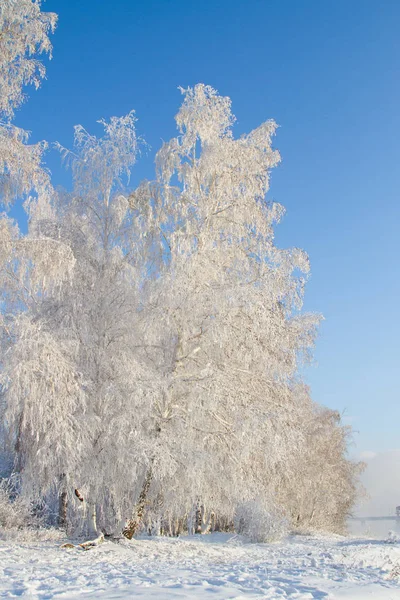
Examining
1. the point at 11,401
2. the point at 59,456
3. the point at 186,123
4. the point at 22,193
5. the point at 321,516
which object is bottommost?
the point at 321,516

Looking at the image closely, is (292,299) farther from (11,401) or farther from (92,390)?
(11,401)

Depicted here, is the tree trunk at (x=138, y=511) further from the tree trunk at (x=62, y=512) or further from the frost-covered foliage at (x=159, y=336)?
the tree trunk at (x=62, y=512)

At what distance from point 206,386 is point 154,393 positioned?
3.91ft

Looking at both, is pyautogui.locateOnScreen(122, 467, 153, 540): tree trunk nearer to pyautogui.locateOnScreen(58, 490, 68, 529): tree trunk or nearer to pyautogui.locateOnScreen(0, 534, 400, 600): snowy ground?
pyautogui.locateOnScreen(0, 534, 400, 600): snowy ground

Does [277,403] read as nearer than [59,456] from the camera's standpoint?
No

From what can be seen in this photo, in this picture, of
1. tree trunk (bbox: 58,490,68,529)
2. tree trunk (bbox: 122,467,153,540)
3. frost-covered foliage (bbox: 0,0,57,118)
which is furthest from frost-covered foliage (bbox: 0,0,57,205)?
tree trunk (bbox: 58,490,68,529)

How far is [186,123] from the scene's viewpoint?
13.8 metres

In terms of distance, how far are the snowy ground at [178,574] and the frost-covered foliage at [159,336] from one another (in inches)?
62.4

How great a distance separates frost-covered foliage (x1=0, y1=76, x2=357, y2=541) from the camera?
10984 millimetres

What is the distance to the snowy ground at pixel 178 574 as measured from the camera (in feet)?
19.2

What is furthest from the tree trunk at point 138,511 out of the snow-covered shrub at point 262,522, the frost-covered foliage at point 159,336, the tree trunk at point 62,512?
the tree trunk at point 62,512

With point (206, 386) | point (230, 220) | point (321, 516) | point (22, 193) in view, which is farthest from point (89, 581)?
point (321, 516)

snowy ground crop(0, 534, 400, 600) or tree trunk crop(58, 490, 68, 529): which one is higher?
tree trunk crop(58, 490, 68, 529)

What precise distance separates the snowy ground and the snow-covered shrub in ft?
10.8
